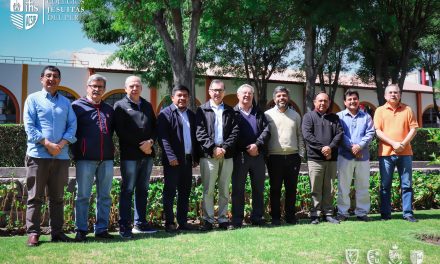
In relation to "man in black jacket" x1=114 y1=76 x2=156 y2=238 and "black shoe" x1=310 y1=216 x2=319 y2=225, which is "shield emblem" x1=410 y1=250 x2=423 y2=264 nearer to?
"black shoe" x1=310 y1=216 x2=319 y2=225

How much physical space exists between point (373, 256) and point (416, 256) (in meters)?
0.38

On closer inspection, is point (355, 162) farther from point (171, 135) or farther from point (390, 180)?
point (171, 135)

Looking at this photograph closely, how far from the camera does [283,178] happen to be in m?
6.16

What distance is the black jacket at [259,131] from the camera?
583 centimetres

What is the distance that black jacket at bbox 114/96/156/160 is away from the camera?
532 cm

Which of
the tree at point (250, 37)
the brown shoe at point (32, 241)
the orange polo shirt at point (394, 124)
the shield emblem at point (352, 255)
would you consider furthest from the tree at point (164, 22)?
the shield emblem at point (352, 255)

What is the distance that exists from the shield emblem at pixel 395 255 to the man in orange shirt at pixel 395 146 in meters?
2.07

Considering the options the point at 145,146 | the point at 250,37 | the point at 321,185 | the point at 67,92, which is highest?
the point at 250,37

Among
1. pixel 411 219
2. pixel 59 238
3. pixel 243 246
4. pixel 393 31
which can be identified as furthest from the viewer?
pixel 393 31

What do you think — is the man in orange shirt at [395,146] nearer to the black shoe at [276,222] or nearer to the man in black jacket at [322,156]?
the man in black jacket at [322,156]

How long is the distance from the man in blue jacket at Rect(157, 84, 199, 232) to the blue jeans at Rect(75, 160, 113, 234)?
0.73m

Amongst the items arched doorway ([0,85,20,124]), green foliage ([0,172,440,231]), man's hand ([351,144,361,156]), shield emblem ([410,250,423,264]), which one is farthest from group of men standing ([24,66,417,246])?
arched doorway ([0,85,20,124])

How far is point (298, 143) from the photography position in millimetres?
6227

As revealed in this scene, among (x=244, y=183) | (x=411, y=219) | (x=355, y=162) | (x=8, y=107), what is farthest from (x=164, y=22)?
(x=8, y=107)
